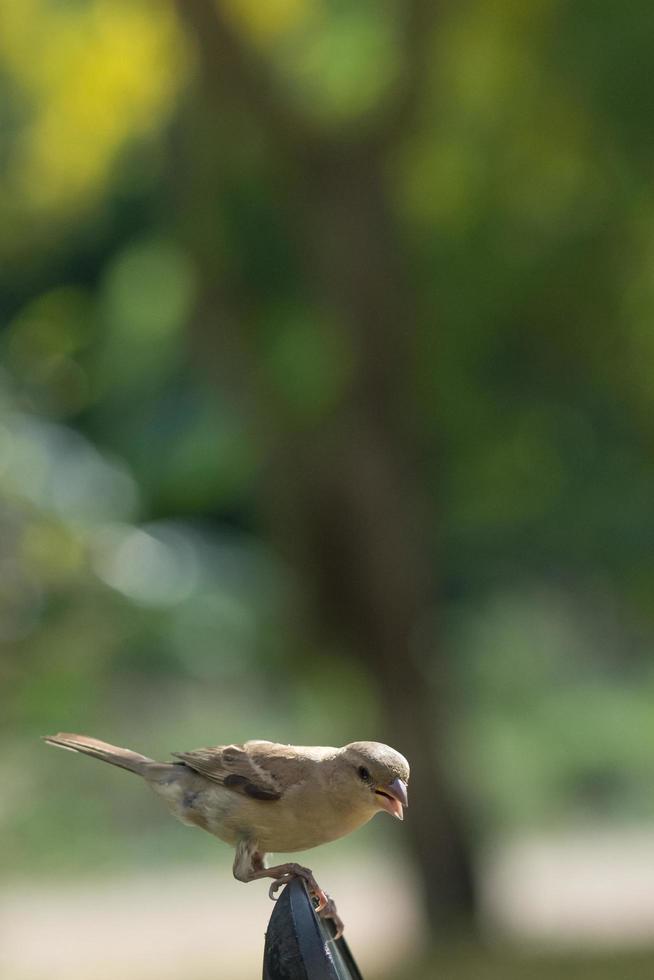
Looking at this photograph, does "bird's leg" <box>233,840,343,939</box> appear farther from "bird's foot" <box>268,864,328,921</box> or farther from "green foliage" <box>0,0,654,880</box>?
"green foliage" <box>0,0,654,880</box>

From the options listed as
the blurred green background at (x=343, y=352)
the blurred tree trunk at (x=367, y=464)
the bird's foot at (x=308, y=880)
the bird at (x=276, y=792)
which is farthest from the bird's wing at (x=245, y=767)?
the blurred tree trunk at (x=367, y=464)

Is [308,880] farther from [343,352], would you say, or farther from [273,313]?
[273,313]

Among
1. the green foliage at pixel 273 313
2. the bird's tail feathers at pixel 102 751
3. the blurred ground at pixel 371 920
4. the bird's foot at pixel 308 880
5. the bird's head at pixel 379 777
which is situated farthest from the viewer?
the blurred ground at pixel 371 920

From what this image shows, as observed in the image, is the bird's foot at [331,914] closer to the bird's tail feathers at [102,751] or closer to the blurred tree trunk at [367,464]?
the bird's tail feathers at [102,751]

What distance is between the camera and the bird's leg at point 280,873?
2055mm

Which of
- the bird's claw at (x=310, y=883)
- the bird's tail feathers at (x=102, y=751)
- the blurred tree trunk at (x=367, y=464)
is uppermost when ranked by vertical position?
the blurred tree trunk at (x=367, y=464)

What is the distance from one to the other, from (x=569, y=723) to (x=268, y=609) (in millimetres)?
3155

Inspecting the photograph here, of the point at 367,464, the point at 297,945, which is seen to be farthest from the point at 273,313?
the point at 297,945

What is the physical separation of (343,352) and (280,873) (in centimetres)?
536

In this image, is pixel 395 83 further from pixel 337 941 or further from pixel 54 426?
pixel 337 941

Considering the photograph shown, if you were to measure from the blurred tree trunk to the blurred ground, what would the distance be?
45 cm

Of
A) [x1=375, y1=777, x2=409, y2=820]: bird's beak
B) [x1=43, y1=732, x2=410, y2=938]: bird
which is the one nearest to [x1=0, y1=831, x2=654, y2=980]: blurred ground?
[x1=43, y1=732, x2=410, y2=938]: bird

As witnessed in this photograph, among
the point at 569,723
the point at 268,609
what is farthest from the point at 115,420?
the point at 569,723

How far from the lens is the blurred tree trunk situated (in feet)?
24.3
